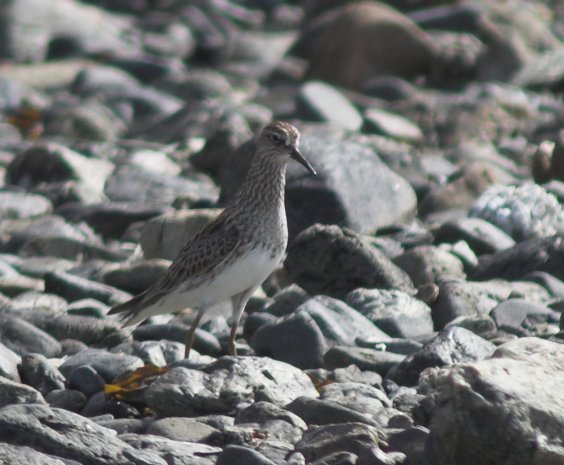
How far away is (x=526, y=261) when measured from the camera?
10906 mm

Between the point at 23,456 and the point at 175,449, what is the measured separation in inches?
35.3

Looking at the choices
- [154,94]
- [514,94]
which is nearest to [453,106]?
[514,94]

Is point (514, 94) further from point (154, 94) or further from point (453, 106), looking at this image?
point (154, 94)

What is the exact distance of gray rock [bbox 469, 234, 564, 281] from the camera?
10859 mm

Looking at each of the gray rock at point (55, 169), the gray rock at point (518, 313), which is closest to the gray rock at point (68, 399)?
the gray rock at point (518, 313)

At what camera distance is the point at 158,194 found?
14547 mm

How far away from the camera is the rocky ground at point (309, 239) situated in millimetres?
6375

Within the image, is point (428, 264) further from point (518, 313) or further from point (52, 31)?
point (52, 31)

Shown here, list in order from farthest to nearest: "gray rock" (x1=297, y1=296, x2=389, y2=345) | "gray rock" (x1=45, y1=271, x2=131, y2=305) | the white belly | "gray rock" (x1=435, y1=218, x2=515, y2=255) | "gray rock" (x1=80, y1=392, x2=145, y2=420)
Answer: "gray rock" (x1=435, y1=218, x2=515, y2=255), "gray rock" (x1=45, y1=271, x2=131, y2=305), "gray rock" (x1=297, y1=296, x2=389, y2=345), the white belly, "gray rock" (x1=80, y1=392, x2=145, y2=420)

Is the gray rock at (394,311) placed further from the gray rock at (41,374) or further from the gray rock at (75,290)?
the gray rock at (41,374)

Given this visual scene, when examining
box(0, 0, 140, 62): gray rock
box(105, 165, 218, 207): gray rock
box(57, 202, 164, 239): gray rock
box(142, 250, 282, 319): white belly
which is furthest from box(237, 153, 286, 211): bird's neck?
box(0, 0, 140, 62): gray rock

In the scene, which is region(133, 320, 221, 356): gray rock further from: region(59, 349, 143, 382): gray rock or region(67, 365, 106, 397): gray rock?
region(67, 365, 106, 397): gray rock

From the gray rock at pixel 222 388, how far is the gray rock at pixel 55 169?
7696 mm

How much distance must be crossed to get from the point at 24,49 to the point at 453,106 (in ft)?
30.7
